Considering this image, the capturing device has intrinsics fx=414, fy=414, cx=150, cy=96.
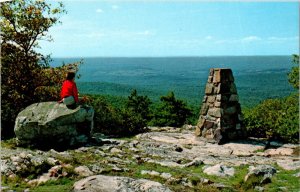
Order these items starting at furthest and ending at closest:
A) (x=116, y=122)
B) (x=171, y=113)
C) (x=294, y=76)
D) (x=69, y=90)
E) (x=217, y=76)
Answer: (x=171, y=113) → (x=116, y=122) → (x=294, y=76) → (x=217, y=76) → (x=69, y=90)

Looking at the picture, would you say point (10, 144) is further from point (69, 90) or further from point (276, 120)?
point (276, 120)

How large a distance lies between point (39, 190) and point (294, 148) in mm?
9031

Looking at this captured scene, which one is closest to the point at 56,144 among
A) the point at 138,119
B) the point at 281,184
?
the point at 138,119

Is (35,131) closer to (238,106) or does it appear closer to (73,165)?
(73,165)

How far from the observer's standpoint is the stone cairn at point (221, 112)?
1608cm

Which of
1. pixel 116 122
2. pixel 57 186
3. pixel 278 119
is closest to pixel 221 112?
pixel 278 119

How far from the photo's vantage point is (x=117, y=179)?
31.2 feet

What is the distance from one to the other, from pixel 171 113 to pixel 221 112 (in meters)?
14.9

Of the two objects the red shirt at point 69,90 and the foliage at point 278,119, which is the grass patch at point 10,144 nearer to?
the red shirt at point 69,90

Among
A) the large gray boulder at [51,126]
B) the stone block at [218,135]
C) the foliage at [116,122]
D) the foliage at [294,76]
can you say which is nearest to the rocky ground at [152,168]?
the large gray boulder at [51,126]

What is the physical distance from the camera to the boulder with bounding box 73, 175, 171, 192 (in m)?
8.96

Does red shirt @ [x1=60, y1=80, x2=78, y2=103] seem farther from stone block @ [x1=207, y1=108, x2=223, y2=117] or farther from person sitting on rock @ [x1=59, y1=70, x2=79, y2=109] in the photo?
stone block @ [x1=207, y1=108, x2=223, y2=117]

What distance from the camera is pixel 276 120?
55.3 feet

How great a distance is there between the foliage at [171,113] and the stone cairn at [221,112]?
12789 millimetres
